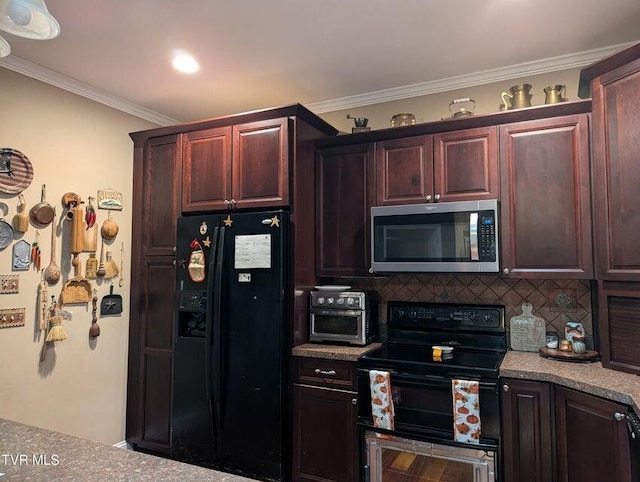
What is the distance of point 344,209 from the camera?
9.66 ft

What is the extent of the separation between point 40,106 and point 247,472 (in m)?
2.62

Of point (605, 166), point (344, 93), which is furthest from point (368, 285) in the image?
point (605, 166)

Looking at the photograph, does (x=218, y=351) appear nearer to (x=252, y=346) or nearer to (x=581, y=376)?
(x=252, y=346)

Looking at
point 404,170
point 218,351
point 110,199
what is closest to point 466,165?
point 404,170

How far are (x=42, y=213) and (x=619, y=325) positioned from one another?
130 inches

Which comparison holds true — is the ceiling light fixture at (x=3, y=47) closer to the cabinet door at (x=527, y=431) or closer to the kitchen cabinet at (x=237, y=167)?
→ the kitchen cabinet at (x=237, y=167)

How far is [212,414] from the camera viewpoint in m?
2.75

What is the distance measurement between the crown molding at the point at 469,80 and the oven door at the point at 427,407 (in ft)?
6.27

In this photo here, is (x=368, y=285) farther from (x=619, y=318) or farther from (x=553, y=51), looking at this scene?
(x=553, y=51)

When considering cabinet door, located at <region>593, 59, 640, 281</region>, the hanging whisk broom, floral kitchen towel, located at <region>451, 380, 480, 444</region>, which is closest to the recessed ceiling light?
the hanging whisk broom

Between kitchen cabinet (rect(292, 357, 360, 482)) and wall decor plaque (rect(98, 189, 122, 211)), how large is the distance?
5.81 ft

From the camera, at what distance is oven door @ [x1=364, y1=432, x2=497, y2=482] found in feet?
7.07

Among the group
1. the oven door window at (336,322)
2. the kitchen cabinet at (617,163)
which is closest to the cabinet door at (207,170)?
the oven door window at (336,322)

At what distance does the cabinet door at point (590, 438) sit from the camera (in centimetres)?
182
